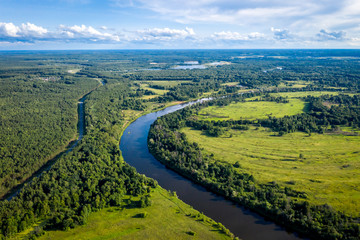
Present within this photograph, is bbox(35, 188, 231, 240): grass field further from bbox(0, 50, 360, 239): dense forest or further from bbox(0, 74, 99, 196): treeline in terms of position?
bbox(0, 74, 99, 196): treeline

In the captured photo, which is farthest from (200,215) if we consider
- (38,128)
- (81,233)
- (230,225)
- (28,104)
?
(28,104)

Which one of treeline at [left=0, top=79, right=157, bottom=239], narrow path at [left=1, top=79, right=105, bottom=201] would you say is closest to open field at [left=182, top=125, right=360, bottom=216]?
treeline at [left=0, top=79, right=157, bottom=239]

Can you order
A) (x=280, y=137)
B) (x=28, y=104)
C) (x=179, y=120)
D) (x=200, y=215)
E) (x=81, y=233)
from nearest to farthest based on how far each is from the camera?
1. (x=81, y=233)
2. (x=200, y=215)
3. (x=280, y=137)
4. (x=179, y=120)
5. (x=28, y=104)

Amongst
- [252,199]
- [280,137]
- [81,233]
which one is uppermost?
[280,137]

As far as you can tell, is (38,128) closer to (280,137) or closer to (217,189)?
(217,189)

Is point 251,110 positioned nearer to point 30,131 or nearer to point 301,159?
point 301,159

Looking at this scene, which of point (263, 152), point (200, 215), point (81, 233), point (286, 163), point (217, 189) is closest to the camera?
point (81, 233)
